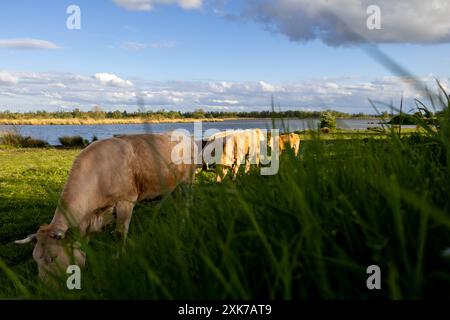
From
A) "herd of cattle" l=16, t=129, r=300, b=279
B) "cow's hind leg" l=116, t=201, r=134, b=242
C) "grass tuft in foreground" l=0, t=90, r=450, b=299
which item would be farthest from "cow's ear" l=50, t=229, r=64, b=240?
"grass tuft in foreground" l=0, t=90, r=450, b=299

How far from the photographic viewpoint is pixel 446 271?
1.79m

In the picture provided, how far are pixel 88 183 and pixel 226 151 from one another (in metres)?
9.47

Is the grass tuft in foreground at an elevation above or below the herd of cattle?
above

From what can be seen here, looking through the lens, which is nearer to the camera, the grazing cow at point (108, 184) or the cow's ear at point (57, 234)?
the cow's ear at point (57, 234)

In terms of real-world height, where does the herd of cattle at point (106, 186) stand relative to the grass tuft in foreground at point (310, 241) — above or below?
below

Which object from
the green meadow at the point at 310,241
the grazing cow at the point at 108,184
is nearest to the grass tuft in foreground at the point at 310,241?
the green meadow at the point at 310,241

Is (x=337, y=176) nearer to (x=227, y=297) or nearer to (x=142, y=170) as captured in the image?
(x=227, y=297)

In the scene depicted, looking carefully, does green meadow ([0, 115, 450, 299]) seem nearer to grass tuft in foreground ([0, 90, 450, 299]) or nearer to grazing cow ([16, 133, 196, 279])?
grass tuft in foreground ([0, 90, 450, 299])

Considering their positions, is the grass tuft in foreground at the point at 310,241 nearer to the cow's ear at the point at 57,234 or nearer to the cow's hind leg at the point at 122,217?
the cow's ear at the point at 57,234

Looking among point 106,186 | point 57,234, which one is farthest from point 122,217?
point 57,234

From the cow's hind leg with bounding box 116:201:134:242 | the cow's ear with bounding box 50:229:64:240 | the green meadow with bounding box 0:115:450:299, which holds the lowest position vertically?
the cow's hind leg with bounding box 116:201:134:242

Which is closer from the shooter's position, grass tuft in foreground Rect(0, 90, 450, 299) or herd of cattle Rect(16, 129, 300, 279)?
grass tuft in foreground Rect(0, 90, 450, 299)

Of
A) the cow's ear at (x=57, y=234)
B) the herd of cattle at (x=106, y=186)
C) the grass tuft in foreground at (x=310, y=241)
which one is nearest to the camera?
the grass tuft in foreground at (x=310, y=241)
